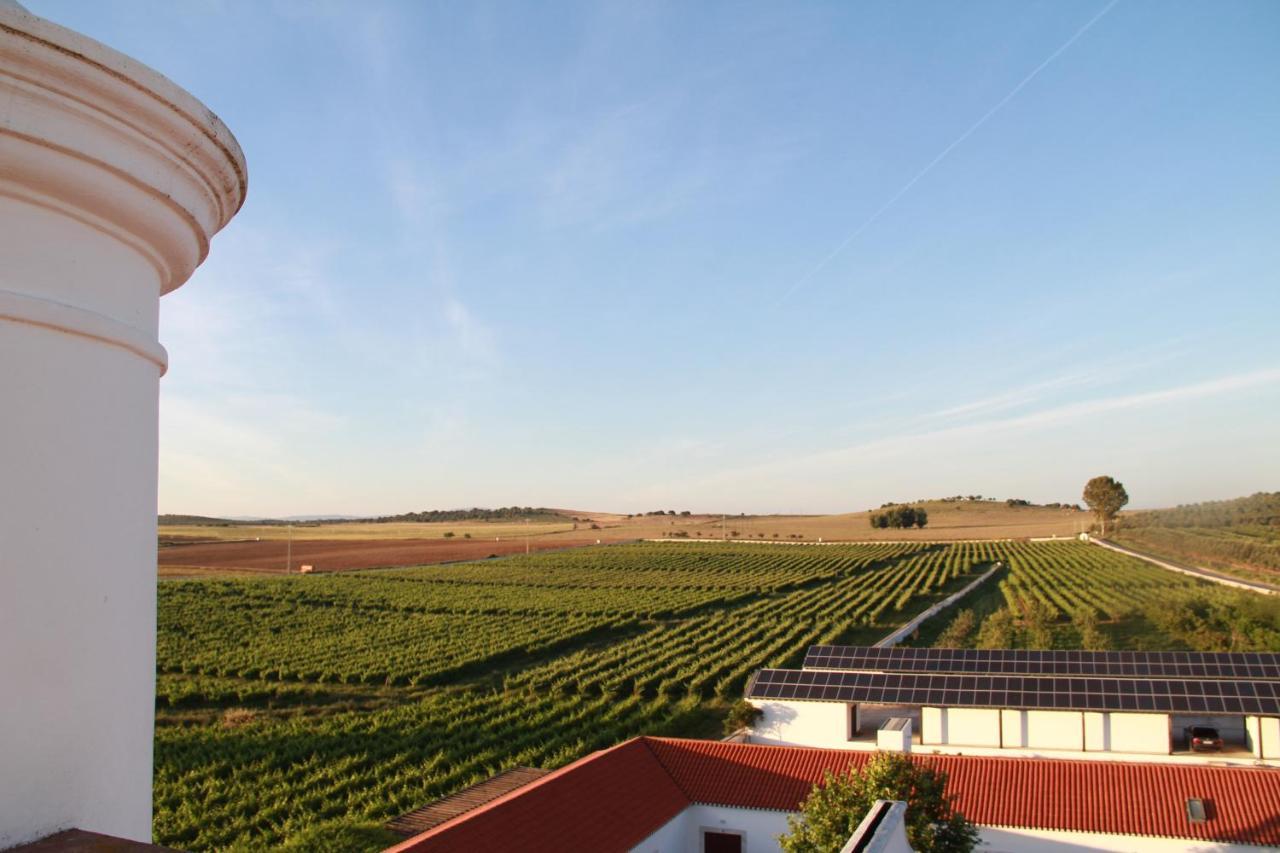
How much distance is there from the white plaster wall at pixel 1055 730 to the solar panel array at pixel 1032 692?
24 cm

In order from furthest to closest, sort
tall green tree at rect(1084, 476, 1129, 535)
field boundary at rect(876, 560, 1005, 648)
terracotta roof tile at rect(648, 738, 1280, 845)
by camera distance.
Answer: tall green tree at rect(1084, 476, 1129, 535) → field boundary at rect(876, 560, 1005, 648) → terracotta roof tile at rect(648, 738, 1280, 845)

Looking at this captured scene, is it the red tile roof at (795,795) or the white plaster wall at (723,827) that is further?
the white plaster wall at (723,827)

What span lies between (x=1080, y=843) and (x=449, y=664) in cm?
2434

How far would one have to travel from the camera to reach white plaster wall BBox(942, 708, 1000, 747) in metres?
17.8

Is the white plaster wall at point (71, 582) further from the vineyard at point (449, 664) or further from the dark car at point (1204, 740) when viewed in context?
the dark car at point (1204, 740)

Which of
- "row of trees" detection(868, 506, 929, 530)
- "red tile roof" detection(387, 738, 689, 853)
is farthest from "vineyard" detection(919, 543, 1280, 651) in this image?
"row of trees" detection(868, 506, 929, 530)

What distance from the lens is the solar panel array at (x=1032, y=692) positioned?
1700cm

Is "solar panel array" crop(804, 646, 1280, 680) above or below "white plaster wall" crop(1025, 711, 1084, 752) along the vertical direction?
above

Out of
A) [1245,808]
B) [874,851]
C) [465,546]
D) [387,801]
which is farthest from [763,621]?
[465,546]

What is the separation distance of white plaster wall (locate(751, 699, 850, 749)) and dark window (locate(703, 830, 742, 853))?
3594mm

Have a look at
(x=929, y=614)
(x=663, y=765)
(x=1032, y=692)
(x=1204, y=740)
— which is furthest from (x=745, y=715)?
(x=929, y=614)

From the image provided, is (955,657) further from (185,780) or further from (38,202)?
(38,202)

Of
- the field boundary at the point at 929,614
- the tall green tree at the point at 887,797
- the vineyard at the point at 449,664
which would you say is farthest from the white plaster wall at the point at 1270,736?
the vineyard at the point at 449,664

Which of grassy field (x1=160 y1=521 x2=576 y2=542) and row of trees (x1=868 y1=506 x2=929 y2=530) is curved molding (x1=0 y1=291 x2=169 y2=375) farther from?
row of trees (x1=868 y1=506 x2=929 y2=530)
